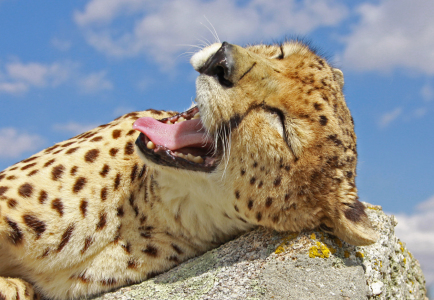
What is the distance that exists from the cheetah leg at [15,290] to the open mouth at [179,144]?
62.4 inches

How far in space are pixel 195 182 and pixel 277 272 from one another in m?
0.86

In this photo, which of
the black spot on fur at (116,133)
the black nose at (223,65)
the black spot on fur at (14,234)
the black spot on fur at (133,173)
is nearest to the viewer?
the black nose at (223,65)

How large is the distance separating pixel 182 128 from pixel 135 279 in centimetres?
131

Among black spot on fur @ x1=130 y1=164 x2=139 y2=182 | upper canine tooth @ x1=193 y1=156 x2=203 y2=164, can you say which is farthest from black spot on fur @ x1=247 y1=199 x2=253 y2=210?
black spot on fur @ x1=130 y1=164 x2=139 y2=182

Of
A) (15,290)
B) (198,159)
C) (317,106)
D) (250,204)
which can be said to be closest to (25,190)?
(15,290)

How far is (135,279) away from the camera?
11.9 ft

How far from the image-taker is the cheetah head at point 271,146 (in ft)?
9.88

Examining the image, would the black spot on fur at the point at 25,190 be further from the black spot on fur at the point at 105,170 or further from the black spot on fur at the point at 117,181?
the black spot on fur at the point at 117,181

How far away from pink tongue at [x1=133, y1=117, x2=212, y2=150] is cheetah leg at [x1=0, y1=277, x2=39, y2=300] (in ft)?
5.42

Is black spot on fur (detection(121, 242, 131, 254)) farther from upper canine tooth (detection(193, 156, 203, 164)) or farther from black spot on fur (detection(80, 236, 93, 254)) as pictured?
upper canine tooth (detection(193, 156, 203, 164))

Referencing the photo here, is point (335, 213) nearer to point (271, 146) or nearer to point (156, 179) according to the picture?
point (271, 146)

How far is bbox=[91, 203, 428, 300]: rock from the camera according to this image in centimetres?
302

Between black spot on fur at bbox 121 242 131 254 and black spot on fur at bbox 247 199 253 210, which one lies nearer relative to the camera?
black spot on fur at bbox 247 199 253 210

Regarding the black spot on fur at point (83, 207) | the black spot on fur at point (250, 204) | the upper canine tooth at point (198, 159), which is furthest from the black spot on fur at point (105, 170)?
the black spot on fur at point (250, 204)
